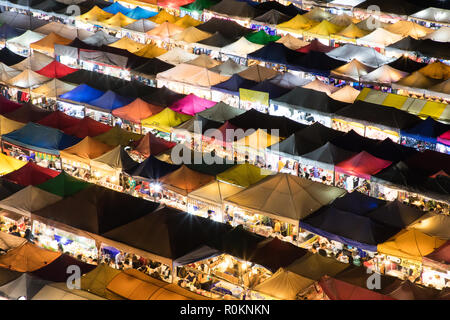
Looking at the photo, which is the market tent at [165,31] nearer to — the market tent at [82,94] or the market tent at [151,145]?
the market tent at [82,94]

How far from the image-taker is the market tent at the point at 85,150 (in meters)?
19.2

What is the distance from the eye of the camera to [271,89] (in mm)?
23250

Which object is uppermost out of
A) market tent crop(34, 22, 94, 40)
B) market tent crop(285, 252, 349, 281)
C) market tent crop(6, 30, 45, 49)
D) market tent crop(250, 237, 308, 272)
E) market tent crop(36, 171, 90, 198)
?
market tent crop(285, 252, 349, 281)

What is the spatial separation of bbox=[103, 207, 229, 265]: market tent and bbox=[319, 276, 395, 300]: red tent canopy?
2807mm

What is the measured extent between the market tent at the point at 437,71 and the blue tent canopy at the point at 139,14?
471 inches

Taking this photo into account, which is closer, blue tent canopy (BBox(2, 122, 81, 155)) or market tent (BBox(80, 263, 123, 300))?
market tent (BBox(80, 263, 123, 300))

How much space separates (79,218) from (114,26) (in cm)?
1499

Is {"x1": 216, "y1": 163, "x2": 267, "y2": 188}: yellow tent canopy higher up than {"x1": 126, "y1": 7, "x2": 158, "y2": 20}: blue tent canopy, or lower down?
higher up

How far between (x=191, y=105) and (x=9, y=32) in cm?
1027

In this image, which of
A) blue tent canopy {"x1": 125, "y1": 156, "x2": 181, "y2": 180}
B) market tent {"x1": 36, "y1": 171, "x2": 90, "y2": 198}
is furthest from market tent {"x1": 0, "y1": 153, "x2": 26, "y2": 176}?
blue tent canopy {"x1": 125, "y1": 156, "x2": 181, "y2": 180}

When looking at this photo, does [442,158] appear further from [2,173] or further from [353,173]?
[2,173]

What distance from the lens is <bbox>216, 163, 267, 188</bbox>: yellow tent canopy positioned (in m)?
17.9

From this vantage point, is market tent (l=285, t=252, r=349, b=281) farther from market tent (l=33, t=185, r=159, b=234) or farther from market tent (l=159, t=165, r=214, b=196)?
market tent (l=159, t=165, r=214, b=196)

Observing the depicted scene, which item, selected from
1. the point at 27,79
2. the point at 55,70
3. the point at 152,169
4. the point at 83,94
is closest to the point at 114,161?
the point at 152,169
